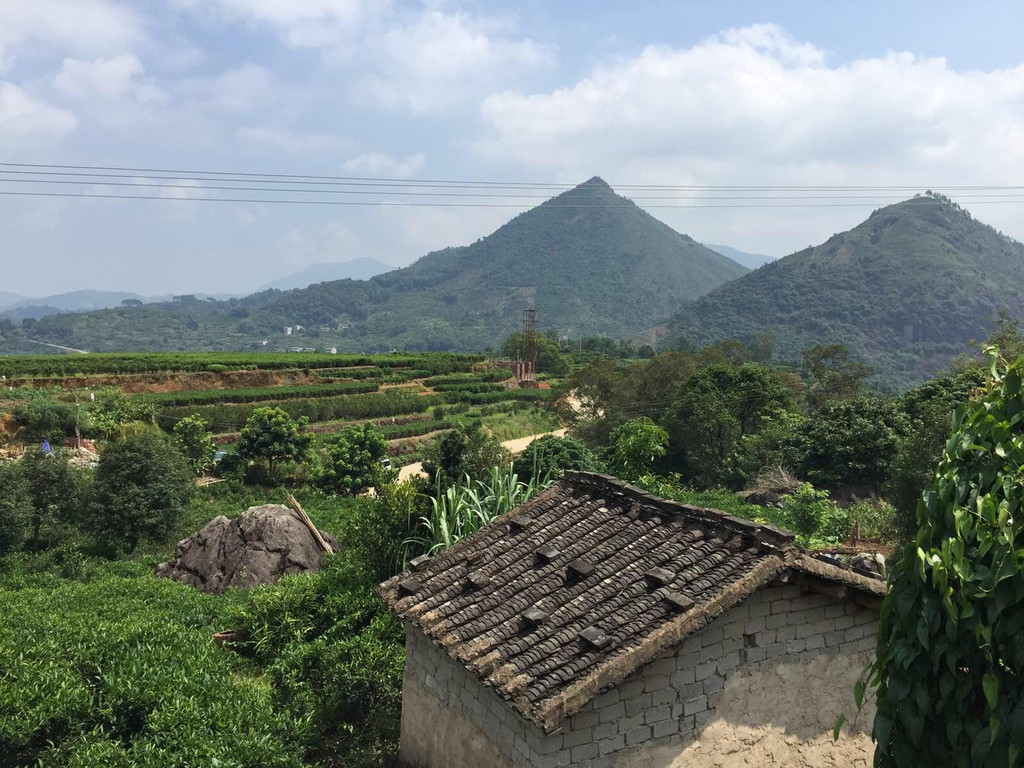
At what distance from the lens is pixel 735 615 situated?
696 cm

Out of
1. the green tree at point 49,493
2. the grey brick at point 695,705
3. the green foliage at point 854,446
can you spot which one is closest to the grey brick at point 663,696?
the grey brick at point 695,705

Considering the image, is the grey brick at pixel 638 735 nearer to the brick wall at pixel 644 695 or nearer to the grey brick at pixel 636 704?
the brick wall at pixel 644 695

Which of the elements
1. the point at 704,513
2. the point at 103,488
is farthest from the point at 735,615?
the point at 103,488

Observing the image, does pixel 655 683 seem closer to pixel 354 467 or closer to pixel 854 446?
pixel 854 446

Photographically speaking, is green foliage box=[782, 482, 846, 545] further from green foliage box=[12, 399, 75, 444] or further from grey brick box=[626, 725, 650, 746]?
green foliage box=[12, 399, 75, 444]

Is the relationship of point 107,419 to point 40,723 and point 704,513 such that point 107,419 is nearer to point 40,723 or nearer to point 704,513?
point 40,723

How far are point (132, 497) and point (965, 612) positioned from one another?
22.8 metres

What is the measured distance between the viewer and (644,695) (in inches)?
258

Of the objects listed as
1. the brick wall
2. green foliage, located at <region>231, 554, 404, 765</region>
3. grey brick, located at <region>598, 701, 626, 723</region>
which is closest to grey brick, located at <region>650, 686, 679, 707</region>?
the brick wall

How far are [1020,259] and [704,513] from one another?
201929 mm

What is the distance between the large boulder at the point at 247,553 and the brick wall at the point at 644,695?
1075 cm

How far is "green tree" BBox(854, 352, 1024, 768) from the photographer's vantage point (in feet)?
12.1

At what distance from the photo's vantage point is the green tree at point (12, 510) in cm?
2053

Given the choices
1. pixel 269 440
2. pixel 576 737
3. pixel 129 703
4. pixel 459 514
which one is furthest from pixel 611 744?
pixel 269 440
